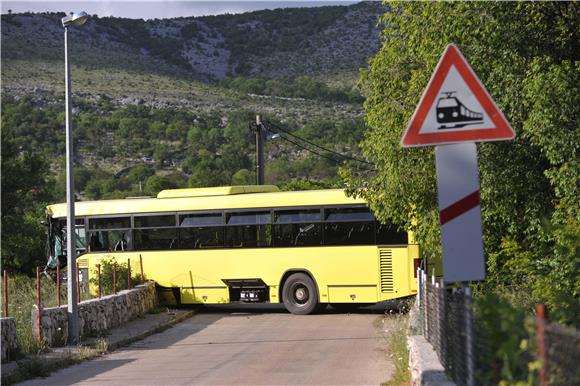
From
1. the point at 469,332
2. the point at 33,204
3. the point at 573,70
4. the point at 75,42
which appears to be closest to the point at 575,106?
the point at 573,70

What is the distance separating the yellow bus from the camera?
77.8ft

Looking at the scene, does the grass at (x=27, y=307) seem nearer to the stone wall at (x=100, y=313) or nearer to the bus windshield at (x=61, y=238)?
the stone wall at (x=100, y=313)

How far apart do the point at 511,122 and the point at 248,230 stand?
403 inches

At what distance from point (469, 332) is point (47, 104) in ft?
260

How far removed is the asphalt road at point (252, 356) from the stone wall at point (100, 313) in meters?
1.15

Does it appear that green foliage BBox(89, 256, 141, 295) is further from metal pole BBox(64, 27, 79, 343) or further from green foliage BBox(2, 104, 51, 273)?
green foliage BBox(2, 104, 51, 273)

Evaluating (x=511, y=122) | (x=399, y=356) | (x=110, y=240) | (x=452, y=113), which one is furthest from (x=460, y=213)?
(x=110, y=240)

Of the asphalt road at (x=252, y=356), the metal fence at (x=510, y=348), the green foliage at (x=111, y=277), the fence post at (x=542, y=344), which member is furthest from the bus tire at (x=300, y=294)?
the fence post at (x=542, y=344)

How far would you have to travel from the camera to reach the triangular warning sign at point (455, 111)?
22.4 feet

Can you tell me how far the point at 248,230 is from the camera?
25500mm

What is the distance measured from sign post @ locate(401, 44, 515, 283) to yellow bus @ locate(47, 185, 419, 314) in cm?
1623

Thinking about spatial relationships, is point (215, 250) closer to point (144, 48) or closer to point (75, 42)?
point (75, 42)

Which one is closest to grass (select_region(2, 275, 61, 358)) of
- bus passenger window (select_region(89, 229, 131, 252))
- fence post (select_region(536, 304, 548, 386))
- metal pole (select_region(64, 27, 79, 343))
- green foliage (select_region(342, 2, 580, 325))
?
metal pole (select_region(64, 27, 79, 343))

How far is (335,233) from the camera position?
79.9 ft
